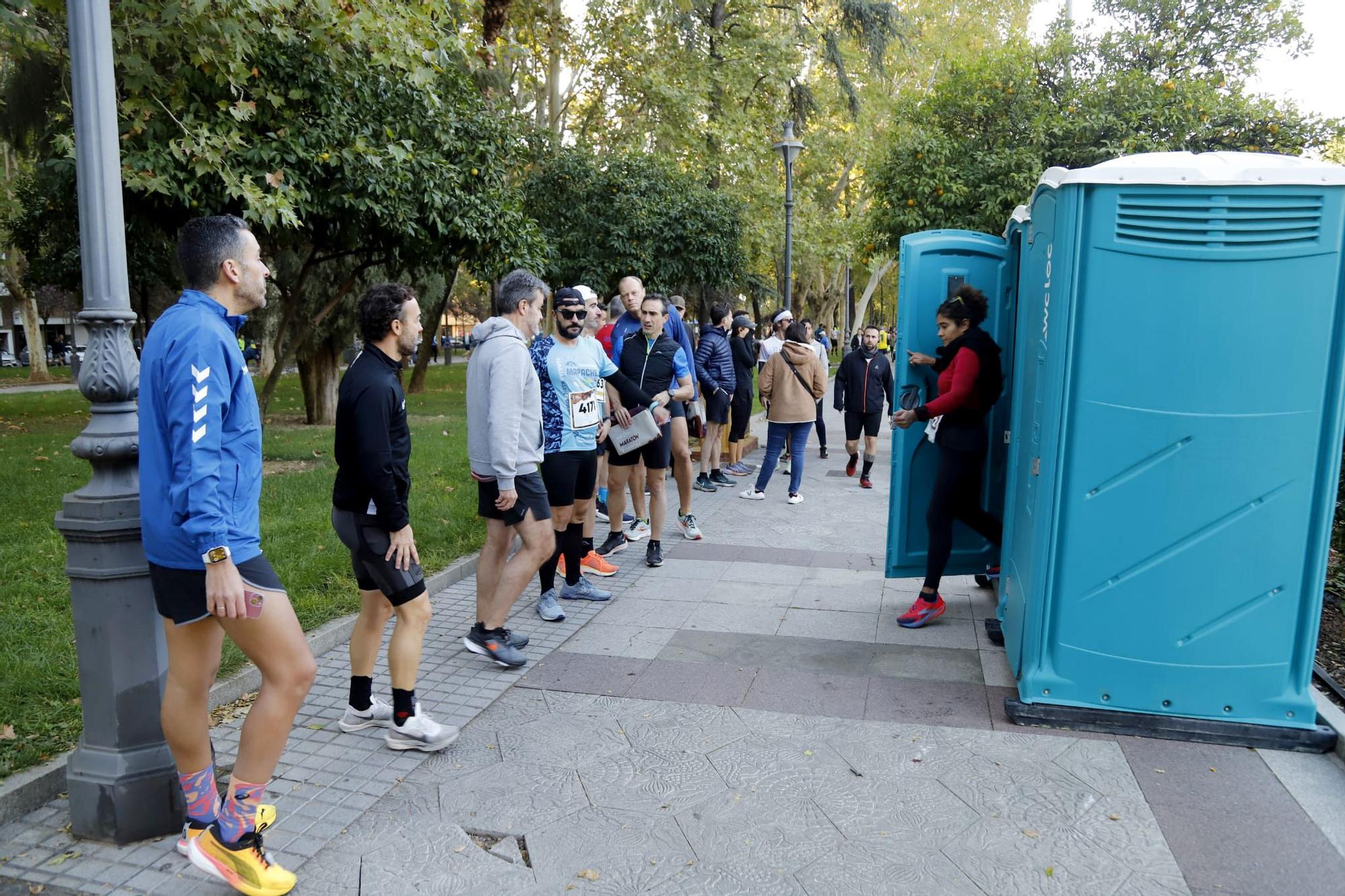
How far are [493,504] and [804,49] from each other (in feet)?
78.0

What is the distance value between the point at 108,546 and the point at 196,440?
78cm

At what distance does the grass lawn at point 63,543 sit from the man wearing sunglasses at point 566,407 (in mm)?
1270

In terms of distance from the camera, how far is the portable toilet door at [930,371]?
17.7 feet

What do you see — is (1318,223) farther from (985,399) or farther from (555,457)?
(555,457)

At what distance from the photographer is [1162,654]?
4070 mm

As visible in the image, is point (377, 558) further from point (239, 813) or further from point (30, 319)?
point (30, 319)

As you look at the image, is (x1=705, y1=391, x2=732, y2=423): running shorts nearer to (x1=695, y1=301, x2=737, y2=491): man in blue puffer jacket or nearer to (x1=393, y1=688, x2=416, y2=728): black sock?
(x1=695, y1=301, x2=737, y2=491): man in blue puffer jacket

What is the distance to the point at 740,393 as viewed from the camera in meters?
11.4

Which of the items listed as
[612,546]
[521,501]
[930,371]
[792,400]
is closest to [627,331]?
[612,546]

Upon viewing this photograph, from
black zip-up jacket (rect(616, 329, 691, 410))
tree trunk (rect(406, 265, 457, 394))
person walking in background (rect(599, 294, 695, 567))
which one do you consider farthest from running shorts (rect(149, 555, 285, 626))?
tree trunk (rect(406, 265, 457, 394))

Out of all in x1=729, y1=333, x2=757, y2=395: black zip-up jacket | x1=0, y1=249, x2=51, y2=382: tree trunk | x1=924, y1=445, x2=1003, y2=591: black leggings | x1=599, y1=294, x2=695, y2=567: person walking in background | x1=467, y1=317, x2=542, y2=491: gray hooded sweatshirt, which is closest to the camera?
x1=467, y1=317, x2=542, y2=491: gray hooded sweatshirt

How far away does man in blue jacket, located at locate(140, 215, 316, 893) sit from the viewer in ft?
8.81

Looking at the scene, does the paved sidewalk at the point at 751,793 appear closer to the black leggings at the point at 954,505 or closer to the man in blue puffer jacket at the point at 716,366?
the black leggings at the point at 954,505

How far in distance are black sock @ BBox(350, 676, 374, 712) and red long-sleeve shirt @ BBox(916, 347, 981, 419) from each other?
3153 millimetres
